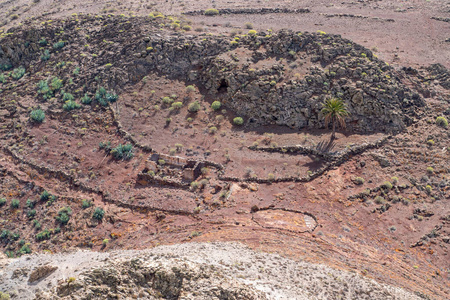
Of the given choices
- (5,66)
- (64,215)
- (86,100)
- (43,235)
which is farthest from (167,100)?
(5,66)

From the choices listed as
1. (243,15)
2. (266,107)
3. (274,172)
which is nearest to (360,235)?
(274,172)

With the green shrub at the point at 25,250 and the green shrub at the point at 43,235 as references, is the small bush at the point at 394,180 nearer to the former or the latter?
the green shrub at the point at 43,235

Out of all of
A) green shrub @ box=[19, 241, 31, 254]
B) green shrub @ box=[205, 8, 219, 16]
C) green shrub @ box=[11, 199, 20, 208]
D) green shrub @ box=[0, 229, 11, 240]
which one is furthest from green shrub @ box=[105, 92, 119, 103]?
green shrub @ box=[205, 8, 219, 16]

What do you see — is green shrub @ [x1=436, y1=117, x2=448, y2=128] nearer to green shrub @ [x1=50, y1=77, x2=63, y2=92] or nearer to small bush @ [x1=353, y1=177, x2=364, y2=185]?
small bush @ [x1=353, y1=177, x2=364, y2=185]

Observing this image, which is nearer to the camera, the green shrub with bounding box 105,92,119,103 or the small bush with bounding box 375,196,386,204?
the small bush with bounding box 375,196,386,204

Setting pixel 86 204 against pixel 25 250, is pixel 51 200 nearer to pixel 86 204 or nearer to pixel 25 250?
pixel 86 204

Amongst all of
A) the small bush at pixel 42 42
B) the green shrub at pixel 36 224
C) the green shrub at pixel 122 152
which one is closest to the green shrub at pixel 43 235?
the green shrub at pixel 36 224
